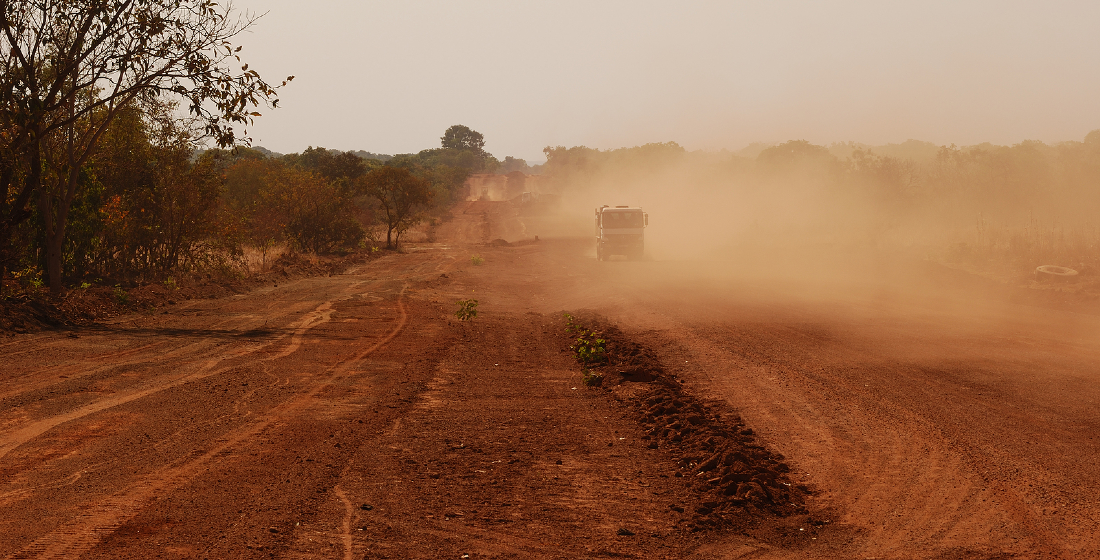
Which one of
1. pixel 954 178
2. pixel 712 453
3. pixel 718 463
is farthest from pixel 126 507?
pixel 954 178

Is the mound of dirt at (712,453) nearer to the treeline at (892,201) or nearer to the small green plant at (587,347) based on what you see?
the small green plant at (587,347)

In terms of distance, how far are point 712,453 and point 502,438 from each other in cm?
211

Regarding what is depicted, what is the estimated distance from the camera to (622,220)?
114ft

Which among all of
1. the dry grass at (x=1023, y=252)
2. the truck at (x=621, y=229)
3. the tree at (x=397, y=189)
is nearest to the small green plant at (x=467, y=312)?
the truck at (x=621, y=229)

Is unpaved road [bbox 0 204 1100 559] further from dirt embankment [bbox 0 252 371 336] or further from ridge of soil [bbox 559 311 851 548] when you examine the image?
dirt embankment [bbox 0 252 371 336]

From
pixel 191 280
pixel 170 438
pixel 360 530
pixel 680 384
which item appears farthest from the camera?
pixel 191 280

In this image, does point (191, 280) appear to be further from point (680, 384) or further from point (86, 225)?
point (680, 384)

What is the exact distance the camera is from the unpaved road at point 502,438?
5051mm

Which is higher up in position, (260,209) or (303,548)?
(260,209)

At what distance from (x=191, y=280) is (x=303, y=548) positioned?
19326 millimetres

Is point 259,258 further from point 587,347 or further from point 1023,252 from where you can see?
point 1023,252

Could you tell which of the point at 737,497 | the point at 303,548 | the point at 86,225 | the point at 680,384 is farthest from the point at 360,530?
the point at 86,225

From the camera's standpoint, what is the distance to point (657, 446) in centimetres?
750

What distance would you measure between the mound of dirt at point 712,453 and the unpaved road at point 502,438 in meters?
0.22
